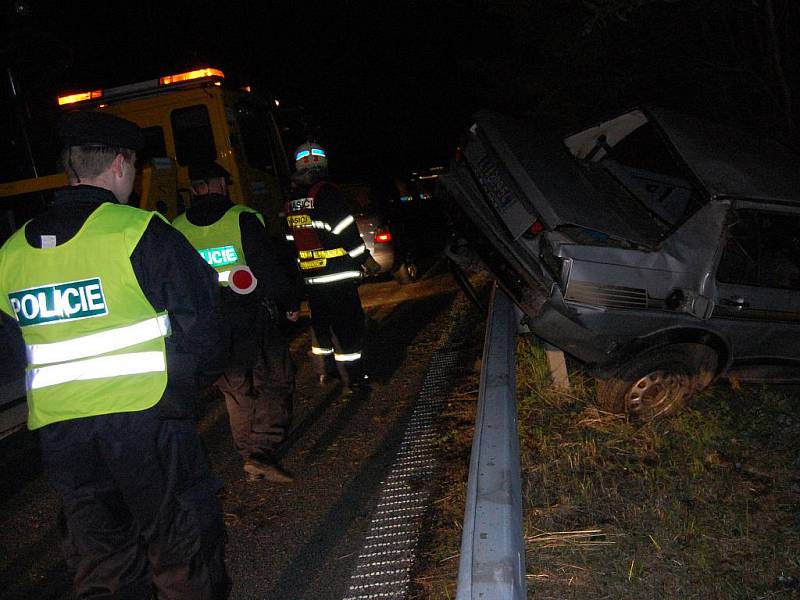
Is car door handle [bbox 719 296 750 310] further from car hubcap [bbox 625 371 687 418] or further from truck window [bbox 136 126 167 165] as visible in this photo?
truck window [bbox 136 126 167 165]

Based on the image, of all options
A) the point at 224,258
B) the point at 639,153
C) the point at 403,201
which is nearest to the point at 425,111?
the point at 403,201

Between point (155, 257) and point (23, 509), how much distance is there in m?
2.90

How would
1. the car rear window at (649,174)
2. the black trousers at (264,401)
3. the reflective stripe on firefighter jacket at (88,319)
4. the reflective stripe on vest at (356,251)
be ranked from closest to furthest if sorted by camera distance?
the reflective stripe on firefighter jacket at (88,319) < the black trousers at (264,401) < the reflective stripe on vest at (356,251) < the car rear window at (649,174)

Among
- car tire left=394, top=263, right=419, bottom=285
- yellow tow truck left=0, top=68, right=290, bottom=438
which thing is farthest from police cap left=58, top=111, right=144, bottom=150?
car tire left=394, top=263, right=419, bottom=285

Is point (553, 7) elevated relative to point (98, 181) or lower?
elevated

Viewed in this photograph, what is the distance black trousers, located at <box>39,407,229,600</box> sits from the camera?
199cm

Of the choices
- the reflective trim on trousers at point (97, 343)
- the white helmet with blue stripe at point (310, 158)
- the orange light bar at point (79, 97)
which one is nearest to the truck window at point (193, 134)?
the orange light bar at point (79, 97)

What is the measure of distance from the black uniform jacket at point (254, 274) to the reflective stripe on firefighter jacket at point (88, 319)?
158cm

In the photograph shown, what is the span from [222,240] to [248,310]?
47 cm

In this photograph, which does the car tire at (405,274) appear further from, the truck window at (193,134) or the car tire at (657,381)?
the car tire at (657,381)

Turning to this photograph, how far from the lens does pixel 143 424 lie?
6.57 ft

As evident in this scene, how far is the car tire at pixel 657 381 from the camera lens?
12.9ft

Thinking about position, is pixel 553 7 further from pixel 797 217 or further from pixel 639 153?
pixel 797 217

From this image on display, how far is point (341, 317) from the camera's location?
16.2 feet
